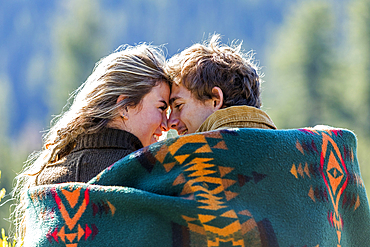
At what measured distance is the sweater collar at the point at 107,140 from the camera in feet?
7.23

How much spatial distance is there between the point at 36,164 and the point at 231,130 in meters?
1.32

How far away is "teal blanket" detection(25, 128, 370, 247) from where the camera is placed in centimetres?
155

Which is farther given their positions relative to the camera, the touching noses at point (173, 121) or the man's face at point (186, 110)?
the touching noses at point (173, 121)

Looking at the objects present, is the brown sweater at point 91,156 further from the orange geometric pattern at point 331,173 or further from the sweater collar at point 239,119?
the orange geometric pattern at point 331,173

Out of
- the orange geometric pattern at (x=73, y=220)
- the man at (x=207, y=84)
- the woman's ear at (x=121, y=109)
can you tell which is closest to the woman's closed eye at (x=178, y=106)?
the man at (x=207, y=84)

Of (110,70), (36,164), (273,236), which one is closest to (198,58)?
(110,70)

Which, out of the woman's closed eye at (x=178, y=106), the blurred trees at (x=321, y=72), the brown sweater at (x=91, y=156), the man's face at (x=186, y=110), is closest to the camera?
the brown sweater at (x=91, y=156)

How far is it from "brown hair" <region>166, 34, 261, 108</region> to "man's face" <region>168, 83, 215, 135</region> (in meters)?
0.04

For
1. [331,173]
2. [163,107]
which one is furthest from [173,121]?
[331,173]

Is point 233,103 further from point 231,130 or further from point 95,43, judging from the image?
point 95,43

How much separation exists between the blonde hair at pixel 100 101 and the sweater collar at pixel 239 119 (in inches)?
23.2

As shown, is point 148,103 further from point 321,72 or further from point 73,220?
point 321,72

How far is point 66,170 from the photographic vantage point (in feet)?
6.85

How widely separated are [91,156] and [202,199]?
78 centimetres
